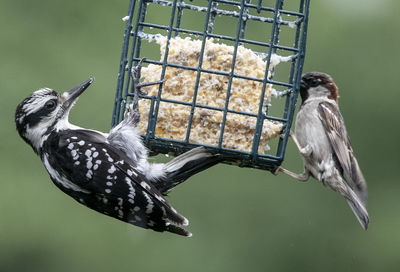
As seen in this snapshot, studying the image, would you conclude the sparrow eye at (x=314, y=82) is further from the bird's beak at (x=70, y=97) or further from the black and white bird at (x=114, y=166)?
the bird's beak at (x=70, y=97)

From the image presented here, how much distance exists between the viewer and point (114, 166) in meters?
6.17

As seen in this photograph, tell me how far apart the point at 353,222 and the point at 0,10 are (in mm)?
4735

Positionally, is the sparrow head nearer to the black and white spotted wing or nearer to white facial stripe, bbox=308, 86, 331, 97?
white facial stripe, bbox=308, 86, 331, 97

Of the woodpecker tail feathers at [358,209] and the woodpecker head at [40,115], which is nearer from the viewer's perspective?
the woodpecker head at [40,115]

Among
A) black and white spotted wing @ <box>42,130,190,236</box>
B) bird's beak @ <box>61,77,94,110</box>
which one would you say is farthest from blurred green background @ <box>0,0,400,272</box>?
black and white spotted wing @ <box>42,130,190,236</box>

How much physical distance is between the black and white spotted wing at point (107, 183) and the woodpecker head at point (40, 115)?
0.24 metres

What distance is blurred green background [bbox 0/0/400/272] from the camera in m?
9.28

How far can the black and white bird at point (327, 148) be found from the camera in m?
6.88

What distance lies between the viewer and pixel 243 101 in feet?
19.9

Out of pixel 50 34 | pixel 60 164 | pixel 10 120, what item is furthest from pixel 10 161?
pixel 60 164

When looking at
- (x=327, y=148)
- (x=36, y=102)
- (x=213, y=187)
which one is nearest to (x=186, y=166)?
(x=36, y=102)

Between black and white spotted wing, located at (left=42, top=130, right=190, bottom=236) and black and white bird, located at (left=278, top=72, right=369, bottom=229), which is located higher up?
black and white bird, located at (left=278, top=72, right=369, bottom=229)

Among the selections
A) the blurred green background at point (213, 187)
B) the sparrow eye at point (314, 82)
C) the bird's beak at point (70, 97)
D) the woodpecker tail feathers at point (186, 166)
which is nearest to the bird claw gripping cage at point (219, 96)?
the woodpecker tail feathers at point (186, 166)

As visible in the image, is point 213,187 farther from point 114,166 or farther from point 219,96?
point 219,96
